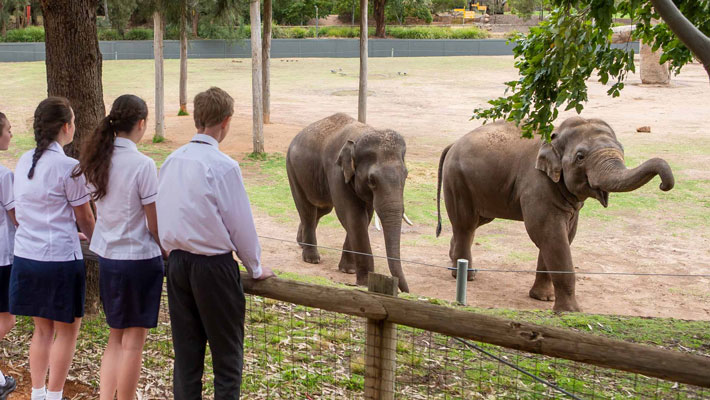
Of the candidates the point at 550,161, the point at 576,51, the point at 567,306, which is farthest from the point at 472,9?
the point at 576,51

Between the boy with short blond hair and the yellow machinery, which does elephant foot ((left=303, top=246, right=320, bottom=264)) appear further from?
the yellow machinery

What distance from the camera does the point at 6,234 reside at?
15.6 ft

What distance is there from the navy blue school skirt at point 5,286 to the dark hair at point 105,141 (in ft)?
3.49

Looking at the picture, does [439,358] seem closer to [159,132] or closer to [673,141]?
[159,132]

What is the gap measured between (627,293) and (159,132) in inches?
573

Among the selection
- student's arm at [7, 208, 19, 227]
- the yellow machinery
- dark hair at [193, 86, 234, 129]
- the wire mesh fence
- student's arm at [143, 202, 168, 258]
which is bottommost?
the wire mesh fence

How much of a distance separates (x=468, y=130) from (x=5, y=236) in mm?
19865

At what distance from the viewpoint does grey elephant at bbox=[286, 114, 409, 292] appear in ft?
30.0

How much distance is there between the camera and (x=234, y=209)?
380 centimetres

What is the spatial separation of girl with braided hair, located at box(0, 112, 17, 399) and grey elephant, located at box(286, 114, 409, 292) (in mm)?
4550

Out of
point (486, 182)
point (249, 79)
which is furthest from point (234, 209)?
point (249, 79)

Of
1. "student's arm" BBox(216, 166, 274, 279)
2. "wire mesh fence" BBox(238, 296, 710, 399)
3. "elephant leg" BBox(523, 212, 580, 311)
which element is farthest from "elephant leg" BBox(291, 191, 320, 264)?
"student's arm" BBox(216, 166, 274, 279)

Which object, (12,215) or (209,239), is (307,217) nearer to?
(12,215)

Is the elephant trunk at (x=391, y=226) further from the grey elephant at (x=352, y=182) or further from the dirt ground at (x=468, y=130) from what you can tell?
the dirt ground at (x=468, y=130)
